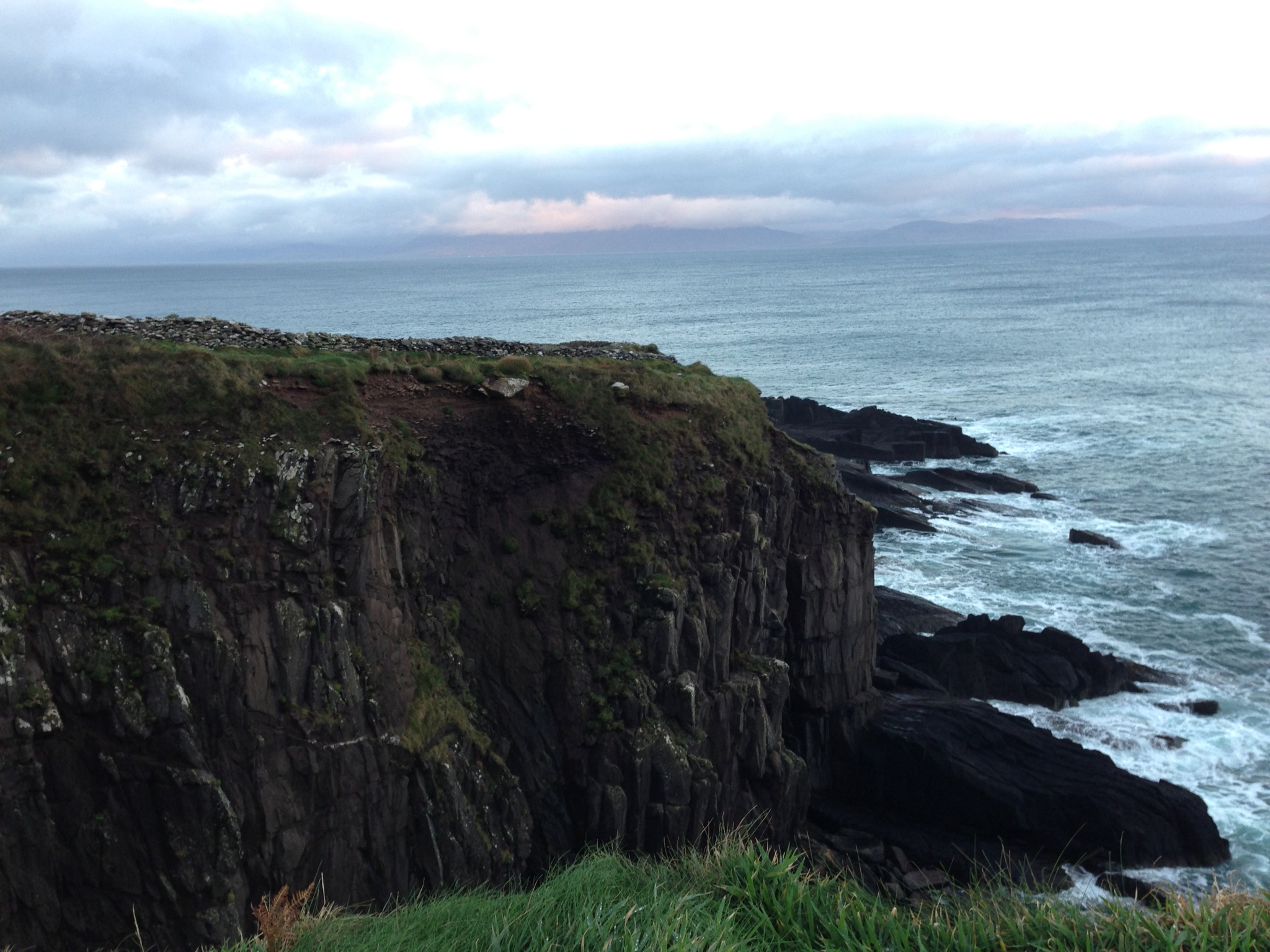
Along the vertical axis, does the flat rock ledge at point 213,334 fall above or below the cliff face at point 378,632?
above

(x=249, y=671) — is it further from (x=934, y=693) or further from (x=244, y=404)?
(x=934, y=693)

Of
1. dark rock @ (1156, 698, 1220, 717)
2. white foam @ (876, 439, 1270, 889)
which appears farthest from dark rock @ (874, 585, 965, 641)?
dark rock @ (1156, 698, 1220, 717)

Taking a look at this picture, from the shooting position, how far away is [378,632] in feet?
66.0

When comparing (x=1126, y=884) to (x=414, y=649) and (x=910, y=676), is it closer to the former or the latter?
(x=910, y=676)

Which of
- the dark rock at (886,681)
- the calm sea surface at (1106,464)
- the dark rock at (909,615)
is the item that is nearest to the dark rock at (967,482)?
the calm sea surface at (1106,464)

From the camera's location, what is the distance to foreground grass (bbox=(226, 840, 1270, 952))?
822 centimetres

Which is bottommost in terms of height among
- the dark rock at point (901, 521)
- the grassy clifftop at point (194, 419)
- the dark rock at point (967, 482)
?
the dark rock at point (901, 521)

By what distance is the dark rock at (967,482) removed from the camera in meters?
59.3

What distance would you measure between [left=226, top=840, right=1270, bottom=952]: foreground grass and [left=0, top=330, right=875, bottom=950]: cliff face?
27.0ft

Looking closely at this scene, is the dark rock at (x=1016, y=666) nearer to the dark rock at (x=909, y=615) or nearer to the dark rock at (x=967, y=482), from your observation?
the dark rock at (x=909, y=615)

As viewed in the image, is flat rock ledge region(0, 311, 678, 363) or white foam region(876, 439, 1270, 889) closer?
flat rock ledge region(0, 311, 678, 363)

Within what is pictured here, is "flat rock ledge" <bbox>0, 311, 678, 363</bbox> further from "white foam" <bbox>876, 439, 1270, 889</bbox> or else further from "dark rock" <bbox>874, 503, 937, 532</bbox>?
"dark rock" <bbox>874, 503, 937, 532</bbox>

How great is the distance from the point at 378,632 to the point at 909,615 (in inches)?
1018

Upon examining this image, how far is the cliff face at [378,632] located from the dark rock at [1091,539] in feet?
88.4
